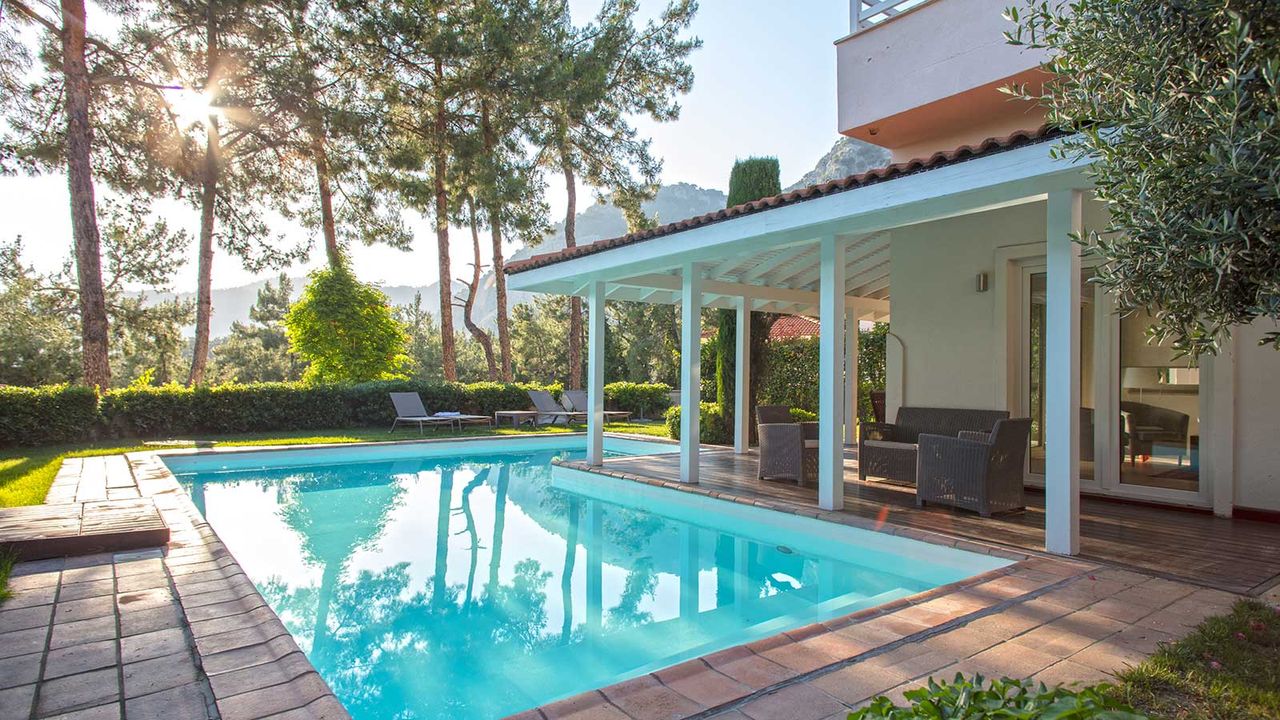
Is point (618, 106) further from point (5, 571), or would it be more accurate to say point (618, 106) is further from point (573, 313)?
point (5, 571)

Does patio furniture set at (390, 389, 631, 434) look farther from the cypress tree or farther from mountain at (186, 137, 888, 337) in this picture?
mountain at (186, 137, 888, 337)

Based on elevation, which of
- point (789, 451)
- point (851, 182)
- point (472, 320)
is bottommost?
point (789, 451)

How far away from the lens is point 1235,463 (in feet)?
20.6

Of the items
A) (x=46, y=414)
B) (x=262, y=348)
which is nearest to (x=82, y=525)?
(x=46, y=414)

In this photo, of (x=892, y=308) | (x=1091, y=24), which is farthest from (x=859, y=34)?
(x=1091, y=24)

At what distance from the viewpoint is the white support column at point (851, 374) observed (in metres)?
12.6

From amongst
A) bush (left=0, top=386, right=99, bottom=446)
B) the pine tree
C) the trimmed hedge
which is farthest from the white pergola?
the pine tree

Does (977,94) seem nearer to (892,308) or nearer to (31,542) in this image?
(892,308)

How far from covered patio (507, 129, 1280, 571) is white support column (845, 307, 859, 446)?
0.76m

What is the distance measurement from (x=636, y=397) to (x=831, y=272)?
642 inches

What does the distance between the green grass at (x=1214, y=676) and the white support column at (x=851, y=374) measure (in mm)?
9313

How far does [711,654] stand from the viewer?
3127mm

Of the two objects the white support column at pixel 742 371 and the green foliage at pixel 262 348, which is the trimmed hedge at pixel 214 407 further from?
the green foliage at pixel 262 348

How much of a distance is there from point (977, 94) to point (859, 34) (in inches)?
85.7
